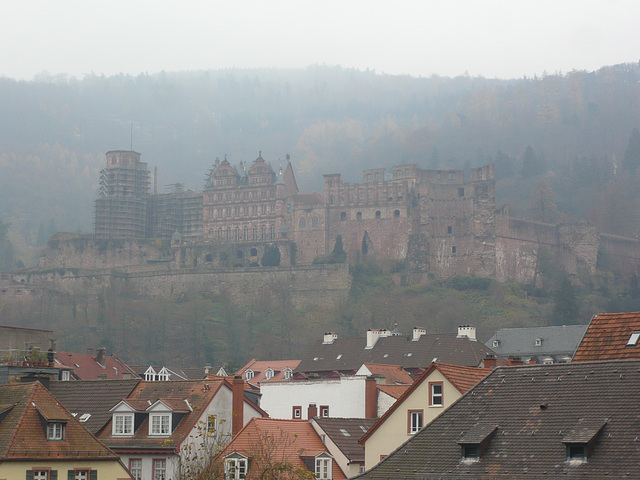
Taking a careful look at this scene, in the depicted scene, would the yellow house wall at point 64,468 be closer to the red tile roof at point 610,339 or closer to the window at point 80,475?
the window at point 80,475

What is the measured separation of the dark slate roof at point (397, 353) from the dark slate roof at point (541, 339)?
19.6ft

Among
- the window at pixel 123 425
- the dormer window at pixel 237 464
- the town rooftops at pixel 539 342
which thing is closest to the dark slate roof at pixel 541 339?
the town rooftops at pixel 539 342

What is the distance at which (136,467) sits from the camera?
3241 cm

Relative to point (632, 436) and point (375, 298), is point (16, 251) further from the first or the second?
point (632, 436)

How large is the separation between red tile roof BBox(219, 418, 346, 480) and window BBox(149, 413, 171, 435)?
3371 millimetres

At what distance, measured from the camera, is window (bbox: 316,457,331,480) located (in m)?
30.2

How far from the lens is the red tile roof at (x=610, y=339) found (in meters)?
25.6

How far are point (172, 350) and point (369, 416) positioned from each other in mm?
73078

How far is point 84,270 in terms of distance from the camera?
440 ft

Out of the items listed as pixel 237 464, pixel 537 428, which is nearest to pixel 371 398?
pixel 237 464

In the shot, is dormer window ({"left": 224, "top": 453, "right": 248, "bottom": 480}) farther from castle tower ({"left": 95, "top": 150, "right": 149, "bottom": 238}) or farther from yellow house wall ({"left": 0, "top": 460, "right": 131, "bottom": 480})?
castle tower ({"left": 95, "top": 150, "right": 149, "bottom": 238})

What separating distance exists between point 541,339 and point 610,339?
5300cm

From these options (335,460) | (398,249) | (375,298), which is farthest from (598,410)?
(398,249)

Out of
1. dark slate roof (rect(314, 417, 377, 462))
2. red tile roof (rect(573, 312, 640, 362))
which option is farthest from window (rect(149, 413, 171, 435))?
red tile roof (rect(573, 312, 640, 362))
